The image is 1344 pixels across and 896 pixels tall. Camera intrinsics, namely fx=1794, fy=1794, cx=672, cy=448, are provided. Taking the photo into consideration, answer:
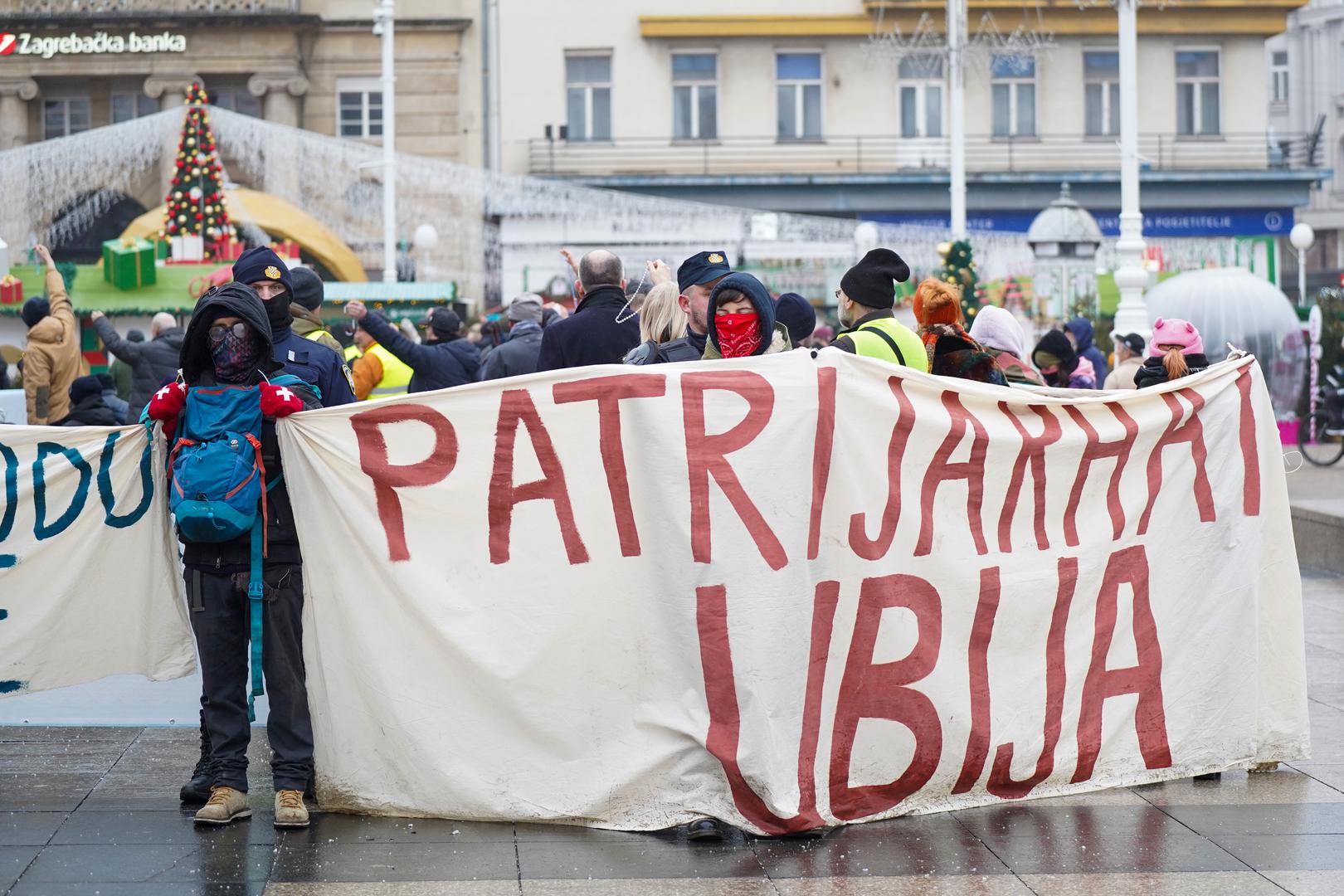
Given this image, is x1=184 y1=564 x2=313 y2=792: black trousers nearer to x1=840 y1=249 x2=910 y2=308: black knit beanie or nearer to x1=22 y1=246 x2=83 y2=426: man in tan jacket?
x1=840 y1=249 x2=910 y2=308: black knit beanie

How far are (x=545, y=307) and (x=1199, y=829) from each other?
8.31 metres

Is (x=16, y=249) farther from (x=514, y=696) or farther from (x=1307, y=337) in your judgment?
(x=514, y=696)

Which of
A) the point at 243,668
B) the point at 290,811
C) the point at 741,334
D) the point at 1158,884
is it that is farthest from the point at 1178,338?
the point at 290,811

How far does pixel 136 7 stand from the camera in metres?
37.5

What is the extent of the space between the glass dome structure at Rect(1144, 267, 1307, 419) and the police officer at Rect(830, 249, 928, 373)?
14040 mm

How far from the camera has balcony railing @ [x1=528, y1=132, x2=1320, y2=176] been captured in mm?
39000

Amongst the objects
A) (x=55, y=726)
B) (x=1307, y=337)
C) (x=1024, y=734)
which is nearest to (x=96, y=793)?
(x=55, y=726)

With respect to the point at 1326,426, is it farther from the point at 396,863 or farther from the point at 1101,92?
the point at 1101,92

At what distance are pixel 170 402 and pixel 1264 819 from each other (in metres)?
3.82

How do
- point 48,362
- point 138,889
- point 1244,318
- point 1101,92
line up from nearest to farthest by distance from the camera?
point 138,889
point 48,362
point 1244,318
point 1101,92

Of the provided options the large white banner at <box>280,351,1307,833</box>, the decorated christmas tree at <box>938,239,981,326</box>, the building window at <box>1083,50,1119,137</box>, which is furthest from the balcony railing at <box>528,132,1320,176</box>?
the large white banner at <box>280,351,1307,833</box>

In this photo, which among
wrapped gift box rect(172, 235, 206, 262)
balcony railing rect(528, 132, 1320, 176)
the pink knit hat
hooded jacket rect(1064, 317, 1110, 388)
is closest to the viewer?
the pink knit hat

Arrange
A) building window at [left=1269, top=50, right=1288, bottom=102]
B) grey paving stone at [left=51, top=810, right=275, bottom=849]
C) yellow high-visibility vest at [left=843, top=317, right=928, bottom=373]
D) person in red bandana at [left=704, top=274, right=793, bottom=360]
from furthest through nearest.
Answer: building window at [left=1269, top=50, right=1288, bottom=102] < yellow high-visibility vest at [left=843, top=317, right=928, bottom=373] < person in red bandana at [left=704, top=274, right=793, bottom=360] < grey paving stone at [left=51, top=810, right=275, bottom=849]

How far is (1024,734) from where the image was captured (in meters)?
6.06
